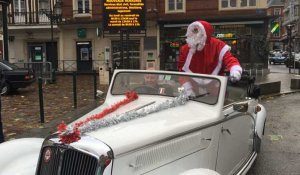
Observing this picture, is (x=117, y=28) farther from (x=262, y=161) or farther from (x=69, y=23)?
(x=69, y=23)

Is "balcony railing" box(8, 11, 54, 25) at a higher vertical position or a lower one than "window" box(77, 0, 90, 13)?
lower

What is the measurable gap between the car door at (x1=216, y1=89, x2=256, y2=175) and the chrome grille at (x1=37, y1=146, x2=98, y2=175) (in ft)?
4.97

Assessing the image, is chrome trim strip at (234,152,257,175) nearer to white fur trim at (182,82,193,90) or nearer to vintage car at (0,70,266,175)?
vintage car at (0,70,266,175)

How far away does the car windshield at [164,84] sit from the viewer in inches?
157

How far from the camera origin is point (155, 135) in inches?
125

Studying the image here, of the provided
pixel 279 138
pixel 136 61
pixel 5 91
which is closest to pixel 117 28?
pixel 5 91

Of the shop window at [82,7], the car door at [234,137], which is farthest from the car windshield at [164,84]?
the shop window at [82,7]

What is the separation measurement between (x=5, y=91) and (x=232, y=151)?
12671 millimetres

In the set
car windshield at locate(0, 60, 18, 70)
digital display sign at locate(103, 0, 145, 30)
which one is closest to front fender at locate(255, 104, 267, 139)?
digital display sign at locate(103, 0, 145, 30)

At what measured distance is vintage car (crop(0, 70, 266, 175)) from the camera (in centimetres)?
291

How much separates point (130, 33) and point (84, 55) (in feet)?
14.8

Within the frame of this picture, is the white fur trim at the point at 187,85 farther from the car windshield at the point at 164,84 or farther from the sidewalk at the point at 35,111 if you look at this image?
the sidewalk at the point at 35,111

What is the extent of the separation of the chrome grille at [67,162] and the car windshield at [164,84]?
59.6 inches

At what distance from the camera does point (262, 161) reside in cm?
600
